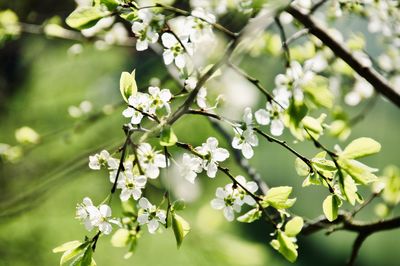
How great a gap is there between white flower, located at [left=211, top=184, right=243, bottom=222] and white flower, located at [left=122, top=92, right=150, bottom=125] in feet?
0.61

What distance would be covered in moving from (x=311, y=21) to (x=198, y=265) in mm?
1714

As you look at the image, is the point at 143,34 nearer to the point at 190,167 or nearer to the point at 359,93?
the point at 190,167

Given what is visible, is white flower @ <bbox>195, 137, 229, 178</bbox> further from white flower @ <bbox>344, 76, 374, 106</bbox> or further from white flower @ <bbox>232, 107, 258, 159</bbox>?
white flower @ <bbox>344, 76, 374, 106</bbox>

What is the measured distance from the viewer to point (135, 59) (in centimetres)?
487

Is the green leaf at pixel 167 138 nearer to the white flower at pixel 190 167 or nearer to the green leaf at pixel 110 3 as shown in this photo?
the white flower at pixel 190 167

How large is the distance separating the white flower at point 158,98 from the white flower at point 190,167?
0.29 feet

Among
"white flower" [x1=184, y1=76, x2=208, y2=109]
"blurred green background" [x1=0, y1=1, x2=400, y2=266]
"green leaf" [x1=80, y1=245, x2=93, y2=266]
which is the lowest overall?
"blurred green background" [x1=0, y1=1, x2=400, y2=266]

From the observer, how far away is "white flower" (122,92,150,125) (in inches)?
27.6

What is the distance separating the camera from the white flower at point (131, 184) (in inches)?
28.8

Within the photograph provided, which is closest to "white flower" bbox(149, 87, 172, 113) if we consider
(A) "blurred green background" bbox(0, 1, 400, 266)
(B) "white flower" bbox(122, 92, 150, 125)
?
(B) "white flower" bbox(122, 92, 150, 125)

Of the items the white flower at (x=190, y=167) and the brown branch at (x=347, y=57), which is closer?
the white flower at (x=190, y=167)

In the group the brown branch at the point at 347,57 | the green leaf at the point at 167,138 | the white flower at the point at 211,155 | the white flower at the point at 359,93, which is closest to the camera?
the green leaf at the point at 167,138

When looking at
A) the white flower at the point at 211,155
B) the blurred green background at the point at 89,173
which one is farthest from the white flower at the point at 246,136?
the blurred green background at the point at 89,173

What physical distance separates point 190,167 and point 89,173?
4.33 ft
